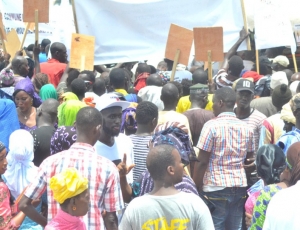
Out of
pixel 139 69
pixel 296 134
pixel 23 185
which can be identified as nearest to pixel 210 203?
pixel 296 134

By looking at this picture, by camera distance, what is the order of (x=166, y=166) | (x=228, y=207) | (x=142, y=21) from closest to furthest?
(x=166, y=166), (x=228, y=207), (x=142, y=21)

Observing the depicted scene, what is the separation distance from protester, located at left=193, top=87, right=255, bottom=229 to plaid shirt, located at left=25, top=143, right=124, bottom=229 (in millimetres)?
1758

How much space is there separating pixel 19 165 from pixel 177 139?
4.56ft

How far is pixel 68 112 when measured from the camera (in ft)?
20.7

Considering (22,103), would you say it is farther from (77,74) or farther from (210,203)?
(210,203)

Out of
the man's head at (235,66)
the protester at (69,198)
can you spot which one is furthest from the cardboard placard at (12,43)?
the protester at (69,198)

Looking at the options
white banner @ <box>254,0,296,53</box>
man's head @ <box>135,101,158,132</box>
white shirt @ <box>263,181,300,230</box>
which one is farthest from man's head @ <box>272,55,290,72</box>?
white shirt @ <box>263,181,300,230</box>

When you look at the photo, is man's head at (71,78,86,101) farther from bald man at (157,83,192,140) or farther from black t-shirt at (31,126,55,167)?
black t-shirt at (31,126,55,167)

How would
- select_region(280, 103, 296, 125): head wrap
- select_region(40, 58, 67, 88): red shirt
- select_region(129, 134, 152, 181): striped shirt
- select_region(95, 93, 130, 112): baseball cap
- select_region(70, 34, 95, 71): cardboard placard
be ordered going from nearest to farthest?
select_region(95, 93, 130, 112): baseball cap, select_region(129, 134, 152, 181): striped shirt, select_region(280, 103, 296, 125): head wrap, select_region(70, 34, 95, 71): cardboard placard, select_region(40, 58, 67, 88): red shirt

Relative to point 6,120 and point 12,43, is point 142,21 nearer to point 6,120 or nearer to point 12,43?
point 12,43

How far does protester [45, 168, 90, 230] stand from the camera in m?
3.98

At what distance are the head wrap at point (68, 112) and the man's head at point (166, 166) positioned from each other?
7.62ft

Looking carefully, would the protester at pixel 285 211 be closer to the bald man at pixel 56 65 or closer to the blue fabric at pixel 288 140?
the blue fabric at pixel 288 140

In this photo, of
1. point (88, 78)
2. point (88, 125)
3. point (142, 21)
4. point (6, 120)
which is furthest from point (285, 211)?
point (142, 21)
